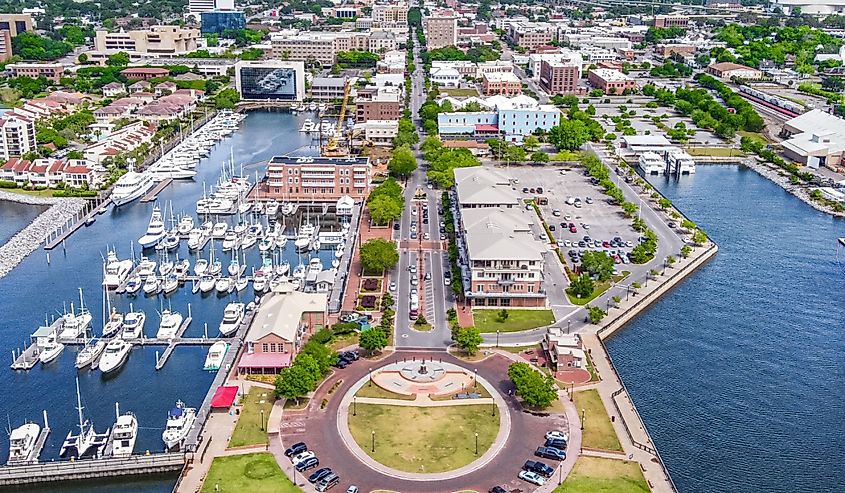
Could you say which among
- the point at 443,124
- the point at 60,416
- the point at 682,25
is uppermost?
the point at 682,25

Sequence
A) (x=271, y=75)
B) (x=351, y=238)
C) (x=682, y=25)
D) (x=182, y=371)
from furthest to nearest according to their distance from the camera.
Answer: (x=682, y=25) < (x=271, y=75) < (x=351, y=238) < (x=182, y=371)

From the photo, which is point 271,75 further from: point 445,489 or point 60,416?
point 445,489

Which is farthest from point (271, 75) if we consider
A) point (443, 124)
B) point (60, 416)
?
point (60, 416)

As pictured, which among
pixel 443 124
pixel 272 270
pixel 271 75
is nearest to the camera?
pixel 272 270

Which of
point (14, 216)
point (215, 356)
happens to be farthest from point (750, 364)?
point (14, 216)

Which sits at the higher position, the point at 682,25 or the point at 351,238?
the point at 682,25

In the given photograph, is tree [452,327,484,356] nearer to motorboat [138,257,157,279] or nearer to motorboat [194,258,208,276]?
motorboat [194,258,208,276]

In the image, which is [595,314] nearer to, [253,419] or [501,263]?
[501,263]
